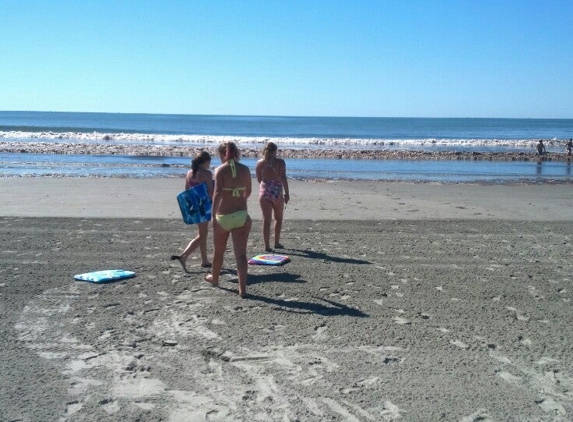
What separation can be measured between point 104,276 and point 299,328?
2549mm

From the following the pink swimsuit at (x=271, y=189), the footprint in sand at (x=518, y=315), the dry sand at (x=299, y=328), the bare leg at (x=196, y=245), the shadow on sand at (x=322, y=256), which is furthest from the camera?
the pink swimsuit at (x=271, y=189)

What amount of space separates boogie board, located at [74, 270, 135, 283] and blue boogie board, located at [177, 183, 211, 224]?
0.92m

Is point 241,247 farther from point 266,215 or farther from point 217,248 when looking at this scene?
point 266,215

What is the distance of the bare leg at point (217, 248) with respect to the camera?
6.04 meters

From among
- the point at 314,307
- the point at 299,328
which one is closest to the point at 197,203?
the point at 314,307

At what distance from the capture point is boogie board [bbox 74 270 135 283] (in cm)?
642

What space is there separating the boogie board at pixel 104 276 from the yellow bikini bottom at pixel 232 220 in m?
1.43

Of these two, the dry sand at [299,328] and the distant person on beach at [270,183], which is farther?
the distant person on beach at [270,183]

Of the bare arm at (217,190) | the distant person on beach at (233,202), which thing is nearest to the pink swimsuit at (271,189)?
the distant person on beach at (233,202)

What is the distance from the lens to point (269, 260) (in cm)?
739

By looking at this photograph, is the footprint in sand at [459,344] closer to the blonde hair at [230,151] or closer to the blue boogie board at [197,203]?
the blonde hair at [230,151]

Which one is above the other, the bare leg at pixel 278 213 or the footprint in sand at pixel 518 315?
the bare leg at pixel 278 213

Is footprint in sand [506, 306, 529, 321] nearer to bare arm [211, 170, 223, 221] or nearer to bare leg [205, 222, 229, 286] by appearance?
bare leg [205, 222, 229, 286]

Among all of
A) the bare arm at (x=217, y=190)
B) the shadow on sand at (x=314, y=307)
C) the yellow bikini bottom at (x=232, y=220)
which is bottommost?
the shadow on sand at (x=314, y=307)
